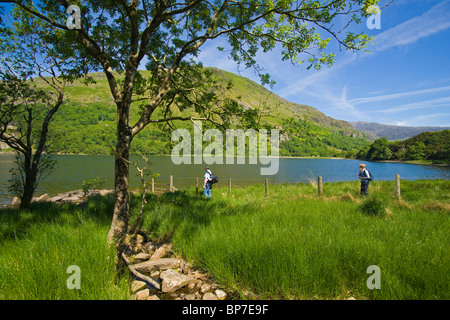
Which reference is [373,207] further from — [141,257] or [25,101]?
[25,101]

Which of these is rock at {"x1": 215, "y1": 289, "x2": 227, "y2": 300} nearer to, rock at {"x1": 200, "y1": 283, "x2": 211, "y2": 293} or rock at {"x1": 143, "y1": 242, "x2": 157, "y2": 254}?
rock at {"x1": 200, "y1": 283, "x2": 211, "y2": 293}

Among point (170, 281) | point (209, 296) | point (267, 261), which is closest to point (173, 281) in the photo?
point (170, 281)

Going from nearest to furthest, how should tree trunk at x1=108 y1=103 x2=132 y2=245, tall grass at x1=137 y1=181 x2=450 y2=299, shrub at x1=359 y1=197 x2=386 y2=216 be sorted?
1. tall grass at x1=137 y1=181 x2=450 y2=299
2. tree trunk at x1=108 y1=103 x2=132 y2=245
3. shrub at x1=359 y1=197 x2=386 y2=216

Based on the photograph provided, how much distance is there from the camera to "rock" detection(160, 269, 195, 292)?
344cm

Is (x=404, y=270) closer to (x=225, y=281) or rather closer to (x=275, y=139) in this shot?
(x=225, y=281)

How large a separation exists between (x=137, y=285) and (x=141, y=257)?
1.26 meters

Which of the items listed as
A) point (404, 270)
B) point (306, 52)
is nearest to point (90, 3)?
point (306, 52)

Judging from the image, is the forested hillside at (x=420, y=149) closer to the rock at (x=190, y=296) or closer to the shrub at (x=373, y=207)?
the shrub at (x=373, y=207)

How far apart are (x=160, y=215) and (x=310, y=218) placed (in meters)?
4.72

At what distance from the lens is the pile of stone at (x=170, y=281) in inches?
127

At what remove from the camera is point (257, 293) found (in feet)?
10.1

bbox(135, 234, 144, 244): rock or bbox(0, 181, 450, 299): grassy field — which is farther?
bbox(135, 234, 144, 244): rock

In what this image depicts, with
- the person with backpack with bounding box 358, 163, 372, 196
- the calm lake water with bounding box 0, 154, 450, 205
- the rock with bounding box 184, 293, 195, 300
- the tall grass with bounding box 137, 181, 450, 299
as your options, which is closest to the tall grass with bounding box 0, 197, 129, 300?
the rock with bounding box 184, 293, 195, 300
